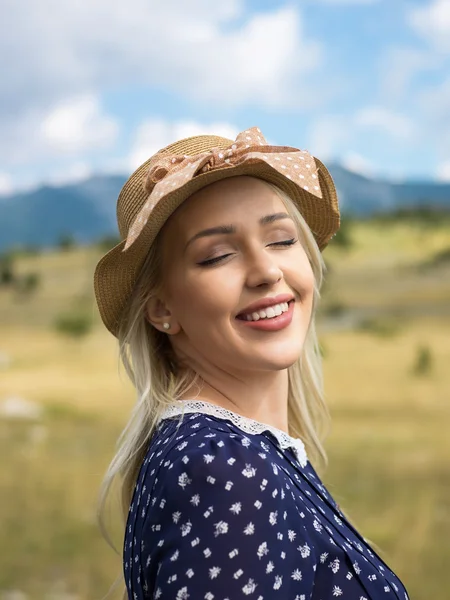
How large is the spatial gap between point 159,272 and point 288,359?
0.98 ft

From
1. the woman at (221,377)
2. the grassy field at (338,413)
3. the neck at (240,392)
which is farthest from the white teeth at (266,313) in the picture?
the grassy field at (338,413)

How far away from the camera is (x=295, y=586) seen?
1.19 meters

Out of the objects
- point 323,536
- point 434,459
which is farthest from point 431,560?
point 323,536

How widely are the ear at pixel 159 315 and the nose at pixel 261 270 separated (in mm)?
199

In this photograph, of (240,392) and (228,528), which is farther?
(240,392)

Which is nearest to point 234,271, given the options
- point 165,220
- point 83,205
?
point 165,220

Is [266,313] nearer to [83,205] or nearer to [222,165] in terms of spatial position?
[222,165]

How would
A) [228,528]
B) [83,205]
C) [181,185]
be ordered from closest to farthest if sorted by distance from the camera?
[228,528] < [181,185] < [83,205]

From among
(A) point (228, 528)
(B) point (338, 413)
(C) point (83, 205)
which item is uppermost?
(C) point (83, 205)

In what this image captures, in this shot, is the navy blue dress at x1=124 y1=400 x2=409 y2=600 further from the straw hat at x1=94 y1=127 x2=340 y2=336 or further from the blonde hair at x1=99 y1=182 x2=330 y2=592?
the straw hat at x1=94 y1=127 x2=340 y2=336

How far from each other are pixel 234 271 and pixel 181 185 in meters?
0.18

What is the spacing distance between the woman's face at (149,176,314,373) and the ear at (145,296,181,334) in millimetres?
38

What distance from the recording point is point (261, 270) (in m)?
1.35

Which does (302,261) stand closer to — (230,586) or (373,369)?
(230,586)
